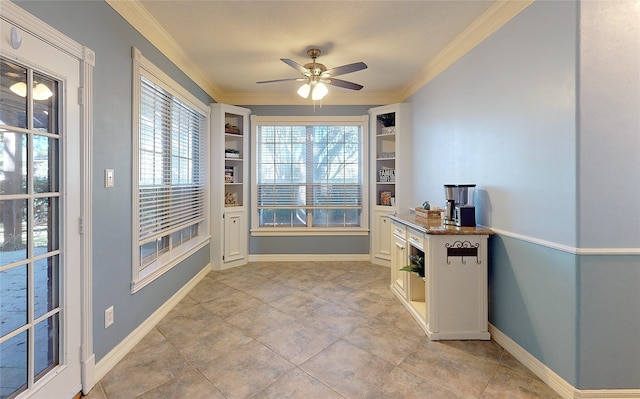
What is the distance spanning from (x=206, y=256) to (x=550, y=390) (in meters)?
3.87

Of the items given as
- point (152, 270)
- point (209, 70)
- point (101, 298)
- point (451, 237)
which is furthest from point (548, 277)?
point (209, 70)

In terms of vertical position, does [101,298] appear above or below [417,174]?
below

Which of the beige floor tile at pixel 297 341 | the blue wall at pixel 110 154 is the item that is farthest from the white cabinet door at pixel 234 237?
the beige floor tile at pixel 297 341

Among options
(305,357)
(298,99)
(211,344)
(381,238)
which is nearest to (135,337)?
(211,344)

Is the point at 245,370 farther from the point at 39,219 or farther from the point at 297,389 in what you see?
the point at 39,219

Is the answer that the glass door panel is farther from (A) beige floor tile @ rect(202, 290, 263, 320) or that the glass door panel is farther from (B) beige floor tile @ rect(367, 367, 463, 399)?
(B) beige floor tile @ rect(367, 367, 463, 399)

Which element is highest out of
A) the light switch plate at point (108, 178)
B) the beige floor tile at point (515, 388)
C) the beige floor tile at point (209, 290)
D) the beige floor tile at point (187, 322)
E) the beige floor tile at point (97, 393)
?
the light switch plate at point (108, 178)

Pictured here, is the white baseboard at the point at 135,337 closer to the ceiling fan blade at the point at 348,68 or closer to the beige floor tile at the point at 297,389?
the beige floor tile at the point at 297,389

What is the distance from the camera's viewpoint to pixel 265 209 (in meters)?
4.79

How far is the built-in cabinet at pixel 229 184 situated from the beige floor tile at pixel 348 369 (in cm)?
262

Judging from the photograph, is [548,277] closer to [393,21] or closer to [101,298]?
[393,21]

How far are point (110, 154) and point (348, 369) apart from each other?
7.51 ft

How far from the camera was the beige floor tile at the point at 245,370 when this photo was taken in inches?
70.2

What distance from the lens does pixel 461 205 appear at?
2.64 m
